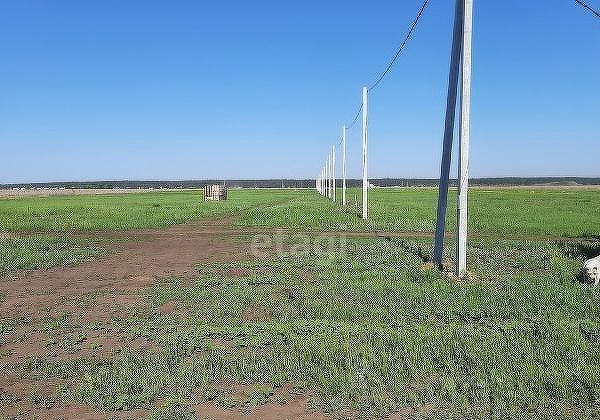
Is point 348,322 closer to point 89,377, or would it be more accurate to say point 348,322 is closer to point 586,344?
point 586,344

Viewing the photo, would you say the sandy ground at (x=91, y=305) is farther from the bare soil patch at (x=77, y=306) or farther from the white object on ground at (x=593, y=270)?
the white object on ground at (x=593, y=270)

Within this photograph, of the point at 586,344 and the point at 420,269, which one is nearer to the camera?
the point at 586,344

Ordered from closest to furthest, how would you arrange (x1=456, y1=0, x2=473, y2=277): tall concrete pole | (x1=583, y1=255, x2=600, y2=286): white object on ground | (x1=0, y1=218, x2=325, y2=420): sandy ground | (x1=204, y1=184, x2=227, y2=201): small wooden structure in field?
(x1=0, y1=218, x2=325, y2=420): sandy ground, (x1=583, y1=255, x2=600, y2=286): white object on ground, (x1=456, y1=0, x2=473, y2=277): tall concrete pole, (x1=204, y1=184, x2=227, y2=201): small wooden structure in field

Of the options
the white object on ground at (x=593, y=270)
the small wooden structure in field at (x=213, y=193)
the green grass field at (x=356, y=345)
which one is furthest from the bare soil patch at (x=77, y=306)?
the small wooden structure in field at (x=213, y=193)

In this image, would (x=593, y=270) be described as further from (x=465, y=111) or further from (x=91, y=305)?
(x=91, y=305)

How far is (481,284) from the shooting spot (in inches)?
387

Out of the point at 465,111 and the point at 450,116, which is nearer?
the point at 465,111

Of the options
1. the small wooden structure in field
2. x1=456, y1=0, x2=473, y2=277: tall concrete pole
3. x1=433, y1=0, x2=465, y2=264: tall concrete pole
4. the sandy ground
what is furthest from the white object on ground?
the small wooden structure in field

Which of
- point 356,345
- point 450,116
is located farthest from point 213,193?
point 356,345

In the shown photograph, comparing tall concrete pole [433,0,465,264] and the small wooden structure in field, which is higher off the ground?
tall concrete pole [433,0,465,264]

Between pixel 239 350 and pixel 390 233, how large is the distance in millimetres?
16471

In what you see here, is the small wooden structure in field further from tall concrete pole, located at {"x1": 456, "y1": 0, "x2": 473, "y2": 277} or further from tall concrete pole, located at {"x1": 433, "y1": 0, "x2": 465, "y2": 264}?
tall concrete pole, located at {"x1": 456, "y1": 0, "x2": 473, "y2": 277}

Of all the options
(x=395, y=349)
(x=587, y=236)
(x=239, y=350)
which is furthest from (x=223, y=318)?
(x=587, y=236)

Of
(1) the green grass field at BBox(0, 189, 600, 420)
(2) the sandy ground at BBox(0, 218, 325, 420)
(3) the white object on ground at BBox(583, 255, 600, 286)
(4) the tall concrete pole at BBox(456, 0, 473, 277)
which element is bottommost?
(2) the sandy ground at BBox(0, 218, 325, 420)
